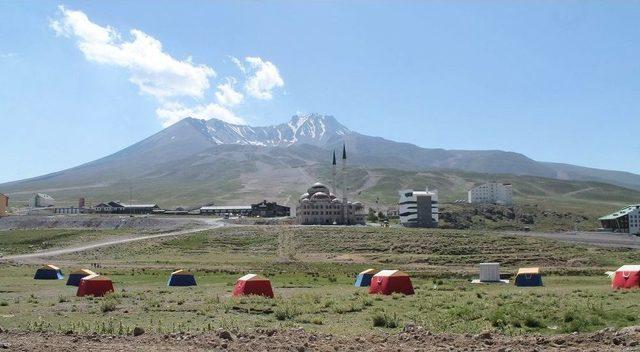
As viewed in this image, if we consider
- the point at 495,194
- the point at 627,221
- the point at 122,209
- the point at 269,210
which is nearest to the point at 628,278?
the point at 627,221

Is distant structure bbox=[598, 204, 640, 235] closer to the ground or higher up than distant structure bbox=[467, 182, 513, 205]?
closer to the ground

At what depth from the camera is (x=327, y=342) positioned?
1554 centimetres

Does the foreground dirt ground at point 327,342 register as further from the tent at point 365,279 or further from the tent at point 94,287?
the tent at point 365,279

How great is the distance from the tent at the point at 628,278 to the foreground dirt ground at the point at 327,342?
16703 millimetres

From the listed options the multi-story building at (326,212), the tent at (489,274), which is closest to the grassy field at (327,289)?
the tent at (489,274)

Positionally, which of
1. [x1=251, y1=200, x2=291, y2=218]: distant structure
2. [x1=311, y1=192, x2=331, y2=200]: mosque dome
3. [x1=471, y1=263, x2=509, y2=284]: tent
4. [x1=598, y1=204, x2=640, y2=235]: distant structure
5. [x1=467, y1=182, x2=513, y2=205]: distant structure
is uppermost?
[x1=467, y1=182, x2=513, y2=205]: distant structure

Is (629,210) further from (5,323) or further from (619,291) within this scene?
(5,323)

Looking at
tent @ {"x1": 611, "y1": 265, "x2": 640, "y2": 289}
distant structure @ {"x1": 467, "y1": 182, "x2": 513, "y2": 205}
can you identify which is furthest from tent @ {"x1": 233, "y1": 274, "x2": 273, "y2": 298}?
distant structure @ {"x1": 467, "y1": 182, "x2": 513, "y2": 205}

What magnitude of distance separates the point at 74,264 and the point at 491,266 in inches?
1778

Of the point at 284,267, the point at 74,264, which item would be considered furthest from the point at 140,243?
the point at 284,267

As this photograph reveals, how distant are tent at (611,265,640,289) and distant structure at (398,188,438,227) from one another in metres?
107

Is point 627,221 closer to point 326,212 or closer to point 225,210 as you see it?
point 326,212

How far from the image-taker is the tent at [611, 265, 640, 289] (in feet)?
98.8

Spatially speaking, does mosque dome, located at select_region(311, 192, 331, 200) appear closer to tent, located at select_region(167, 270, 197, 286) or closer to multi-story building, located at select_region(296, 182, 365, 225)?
multi-story building, located at select_region(296, 182, 365, 225)
